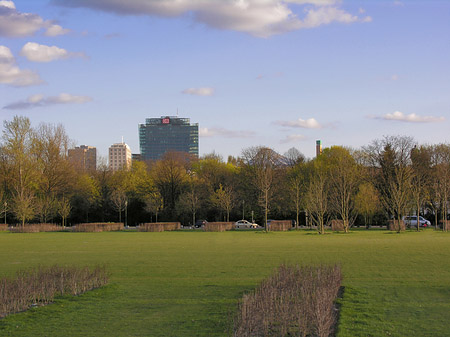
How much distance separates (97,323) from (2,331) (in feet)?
6.57

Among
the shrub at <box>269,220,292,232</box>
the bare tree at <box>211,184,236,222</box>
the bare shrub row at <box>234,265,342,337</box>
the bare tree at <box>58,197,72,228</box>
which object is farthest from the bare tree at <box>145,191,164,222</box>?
the bare shrub row at <box>234,265,342,337</box>

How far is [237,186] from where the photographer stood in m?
75.7

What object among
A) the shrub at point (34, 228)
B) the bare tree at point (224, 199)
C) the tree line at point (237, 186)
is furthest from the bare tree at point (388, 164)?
the shrub at point (34, 228)

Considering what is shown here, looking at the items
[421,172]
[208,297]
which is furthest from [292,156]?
[208,297]

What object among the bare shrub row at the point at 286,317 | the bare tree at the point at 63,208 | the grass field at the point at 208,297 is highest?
the bare tree at the point at 63,208

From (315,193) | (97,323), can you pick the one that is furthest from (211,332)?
(315,193)

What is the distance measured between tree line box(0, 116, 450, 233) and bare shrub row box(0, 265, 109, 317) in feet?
126

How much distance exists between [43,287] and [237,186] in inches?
2433

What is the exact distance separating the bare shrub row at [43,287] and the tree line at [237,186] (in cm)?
3855

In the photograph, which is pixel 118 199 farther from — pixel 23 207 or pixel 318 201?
pixel 318 201

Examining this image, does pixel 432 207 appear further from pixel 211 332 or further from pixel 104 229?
pixel 211 332

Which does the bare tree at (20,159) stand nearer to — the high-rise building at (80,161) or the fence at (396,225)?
the high-rise building at (80,161)

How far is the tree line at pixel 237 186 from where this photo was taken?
5953 centimetres

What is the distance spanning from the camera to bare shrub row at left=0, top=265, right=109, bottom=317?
13.0m
